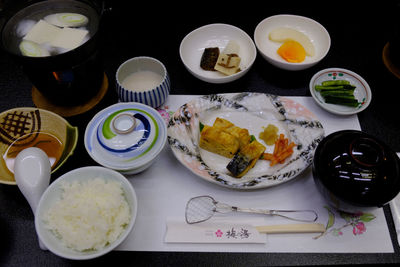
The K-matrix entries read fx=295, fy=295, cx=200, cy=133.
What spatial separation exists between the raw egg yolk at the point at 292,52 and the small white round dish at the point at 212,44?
19 cm

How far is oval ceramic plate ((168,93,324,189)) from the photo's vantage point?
1.31 meters

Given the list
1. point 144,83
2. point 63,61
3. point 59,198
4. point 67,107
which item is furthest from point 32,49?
point 59,198

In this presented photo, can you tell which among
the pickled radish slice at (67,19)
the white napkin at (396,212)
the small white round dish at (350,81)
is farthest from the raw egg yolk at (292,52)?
the pickled radish slice at (67,19)

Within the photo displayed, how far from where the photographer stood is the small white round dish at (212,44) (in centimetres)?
173

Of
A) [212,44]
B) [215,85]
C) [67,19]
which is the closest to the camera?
[67,19]

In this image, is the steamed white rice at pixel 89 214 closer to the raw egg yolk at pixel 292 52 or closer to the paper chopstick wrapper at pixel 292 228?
the paper chopstick wrapper at pixel 292 228

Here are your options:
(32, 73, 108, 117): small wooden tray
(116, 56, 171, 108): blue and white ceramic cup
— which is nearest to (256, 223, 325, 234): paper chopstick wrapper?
(116, 56, 171, 108): blue and white ceramic cup

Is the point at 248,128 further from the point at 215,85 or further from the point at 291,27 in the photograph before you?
the point at 291,27

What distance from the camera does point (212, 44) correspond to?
6.21 ft

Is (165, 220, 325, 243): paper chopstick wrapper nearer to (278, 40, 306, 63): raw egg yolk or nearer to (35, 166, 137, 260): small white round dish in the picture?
(35, 166, 137, 260): small white round dish

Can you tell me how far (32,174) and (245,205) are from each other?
0.89m

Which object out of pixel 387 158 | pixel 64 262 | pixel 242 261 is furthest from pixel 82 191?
pixel 387 158

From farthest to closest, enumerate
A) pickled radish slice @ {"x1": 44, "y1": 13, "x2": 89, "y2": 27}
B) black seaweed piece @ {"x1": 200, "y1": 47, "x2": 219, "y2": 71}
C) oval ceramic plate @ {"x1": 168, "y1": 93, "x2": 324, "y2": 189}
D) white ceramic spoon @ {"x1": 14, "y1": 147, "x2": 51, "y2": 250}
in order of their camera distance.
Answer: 1. black seaweed piece @ {"x1": 200, "y1": 47, "x2": 219, "y2": 71}
2. pickled radish slice @ {"x1": 44, "y1": 13, "x2": 89, "y2": 27}
3. oval ceramic plate @ {"x1": 168, "y1": 93, "x2": 324, "y2": 189}
4. white ceramic spoon @ {"x1": 14, "y1": 147, "x2": 51, "y2": 250}

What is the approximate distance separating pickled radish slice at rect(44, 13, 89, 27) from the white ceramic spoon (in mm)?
655
